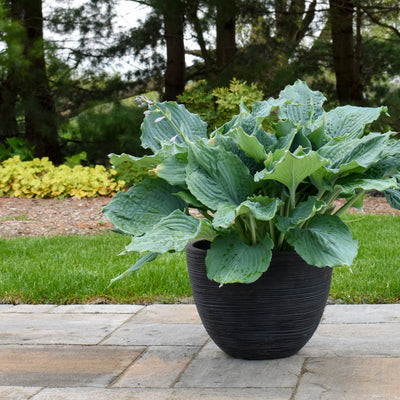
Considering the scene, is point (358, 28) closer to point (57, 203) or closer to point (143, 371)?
point (57, 203)

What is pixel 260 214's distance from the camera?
1832mm

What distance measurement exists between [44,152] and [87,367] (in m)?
7.56

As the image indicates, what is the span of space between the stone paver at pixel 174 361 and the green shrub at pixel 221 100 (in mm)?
4215

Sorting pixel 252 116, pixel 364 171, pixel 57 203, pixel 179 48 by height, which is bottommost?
pixel 57 203

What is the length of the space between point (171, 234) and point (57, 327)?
3.77ft

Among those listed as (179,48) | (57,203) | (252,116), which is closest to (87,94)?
(179,48)

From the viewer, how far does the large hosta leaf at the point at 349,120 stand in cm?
218

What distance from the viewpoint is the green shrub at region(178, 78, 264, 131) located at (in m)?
6.93

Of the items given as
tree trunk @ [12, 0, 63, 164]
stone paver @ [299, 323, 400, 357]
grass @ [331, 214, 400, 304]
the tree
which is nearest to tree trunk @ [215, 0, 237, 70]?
tree trunk @ [12, 0, 63, 164]

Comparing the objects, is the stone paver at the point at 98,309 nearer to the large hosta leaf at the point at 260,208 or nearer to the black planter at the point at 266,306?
the black planter at the point at 266,306

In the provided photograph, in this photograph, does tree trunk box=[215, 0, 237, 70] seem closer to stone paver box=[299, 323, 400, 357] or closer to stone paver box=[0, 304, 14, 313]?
stone paver box=[0, 304, 14, 313]

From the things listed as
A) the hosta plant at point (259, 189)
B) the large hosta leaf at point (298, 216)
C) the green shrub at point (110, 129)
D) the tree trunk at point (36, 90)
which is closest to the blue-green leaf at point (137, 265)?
the hosta plant at point (259, 189)

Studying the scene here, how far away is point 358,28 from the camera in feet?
28.8

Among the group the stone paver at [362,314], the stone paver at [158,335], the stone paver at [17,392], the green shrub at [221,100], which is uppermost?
the green shrub at [221,100]
